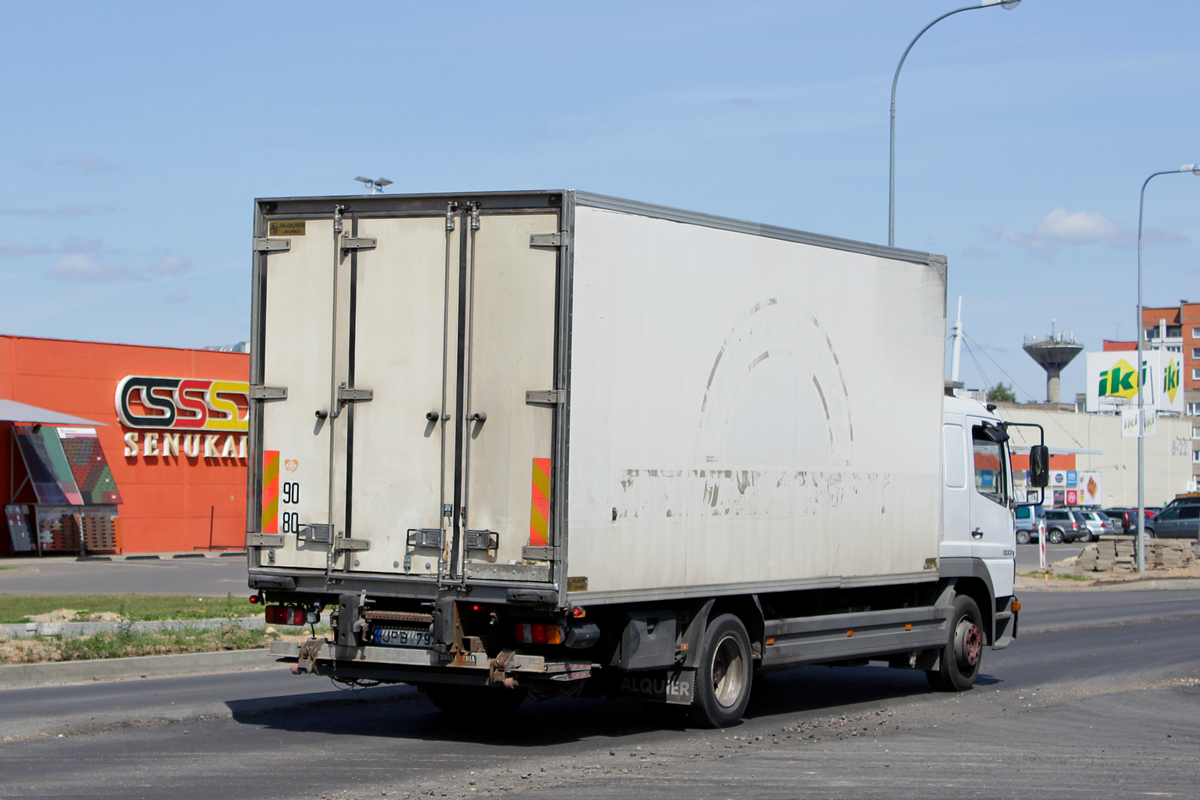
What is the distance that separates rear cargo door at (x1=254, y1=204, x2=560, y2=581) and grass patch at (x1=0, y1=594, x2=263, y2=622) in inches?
288

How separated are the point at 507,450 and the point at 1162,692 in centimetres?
803

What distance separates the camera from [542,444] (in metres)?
9.09

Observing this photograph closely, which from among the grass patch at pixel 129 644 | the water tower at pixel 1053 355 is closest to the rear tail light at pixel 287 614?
the grass patch at pixel 129 644

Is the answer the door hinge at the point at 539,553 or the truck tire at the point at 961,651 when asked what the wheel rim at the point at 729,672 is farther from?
the truck tire at the point at 961,651

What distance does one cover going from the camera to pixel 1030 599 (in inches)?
1137

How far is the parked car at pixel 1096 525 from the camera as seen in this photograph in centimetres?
6109

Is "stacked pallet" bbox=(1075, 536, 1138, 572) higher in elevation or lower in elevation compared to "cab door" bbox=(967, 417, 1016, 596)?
lower

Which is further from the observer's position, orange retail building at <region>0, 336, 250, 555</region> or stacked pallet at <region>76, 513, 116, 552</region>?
stacked pallet at <region>76, 513, 116, 552</region>

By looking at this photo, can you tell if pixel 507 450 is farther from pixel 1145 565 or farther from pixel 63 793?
pixel 1145 565

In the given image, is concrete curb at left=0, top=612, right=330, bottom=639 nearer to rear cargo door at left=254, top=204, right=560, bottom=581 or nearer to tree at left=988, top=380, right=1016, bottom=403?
rear cargo door at left=254, top=204, right=560, bottom=581

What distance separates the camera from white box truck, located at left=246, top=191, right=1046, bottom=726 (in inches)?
360

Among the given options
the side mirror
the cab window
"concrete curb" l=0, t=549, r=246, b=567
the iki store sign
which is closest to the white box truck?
the cab window

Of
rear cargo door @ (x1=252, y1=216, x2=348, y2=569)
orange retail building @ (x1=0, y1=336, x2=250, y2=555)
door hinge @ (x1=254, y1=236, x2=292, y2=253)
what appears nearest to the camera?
rear cargo door @ (x1=252, y1=216, x2=348, y2=569)

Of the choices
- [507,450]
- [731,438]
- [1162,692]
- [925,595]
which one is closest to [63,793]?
[507,450]
